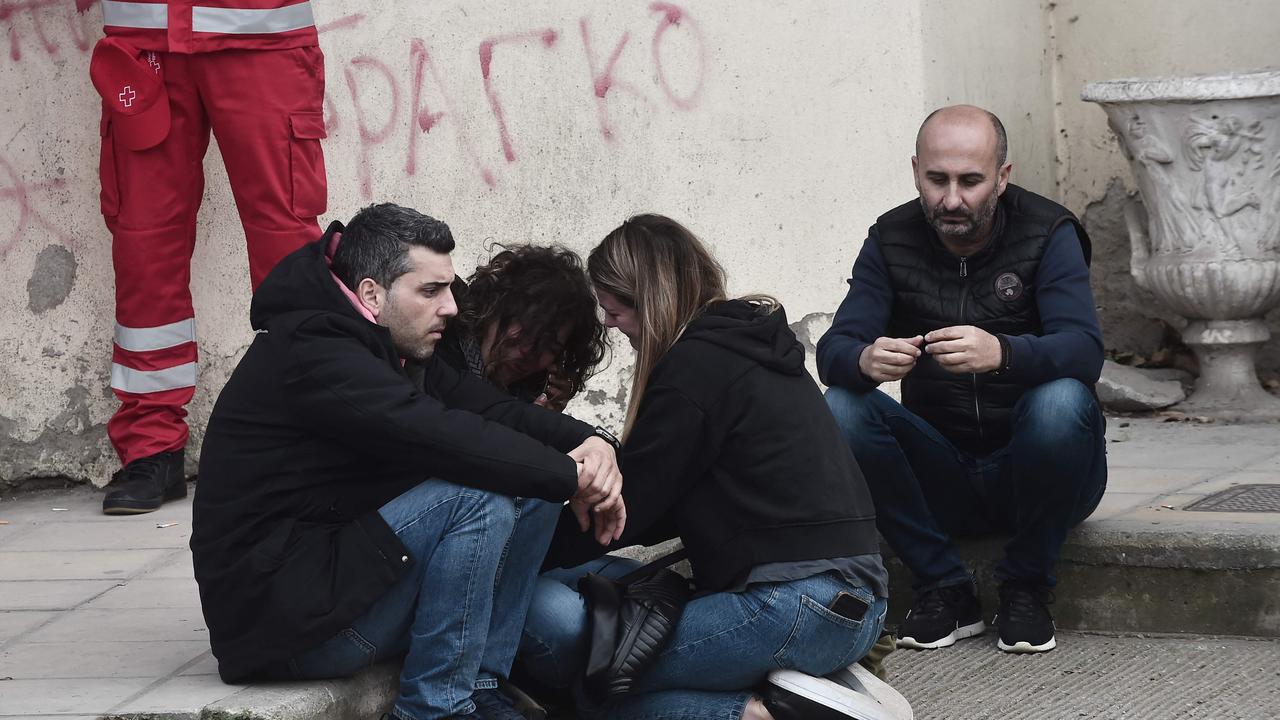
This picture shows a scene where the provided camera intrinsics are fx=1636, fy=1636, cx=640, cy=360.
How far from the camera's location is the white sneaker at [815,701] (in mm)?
2984

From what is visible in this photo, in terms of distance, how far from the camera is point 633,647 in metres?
3.06

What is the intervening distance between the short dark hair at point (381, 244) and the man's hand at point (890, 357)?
1.07 metres

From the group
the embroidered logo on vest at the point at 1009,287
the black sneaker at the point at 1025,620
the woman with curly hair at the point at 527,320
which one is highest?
the woman with curly hair at the point at 527,320

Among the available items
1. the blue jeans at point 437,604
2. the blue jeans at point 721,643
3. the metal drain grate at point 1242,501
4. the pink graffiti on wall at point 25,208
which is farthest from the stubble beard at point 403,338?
the pink graffiti on wall at point 25,208

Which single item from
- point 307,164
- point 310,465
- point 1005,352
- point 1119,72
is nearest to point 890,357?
point 1005,352

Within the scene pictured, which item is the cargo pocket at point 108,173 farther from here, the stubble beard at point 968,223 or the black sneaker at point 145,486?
the stubble beard at point 968,223

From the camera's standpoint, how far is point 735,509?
305cm

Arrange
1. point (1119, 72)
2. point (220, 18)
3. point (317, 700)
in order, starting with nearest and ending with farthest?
point (317, 700)
point (220, 18)
point (1119, 72)

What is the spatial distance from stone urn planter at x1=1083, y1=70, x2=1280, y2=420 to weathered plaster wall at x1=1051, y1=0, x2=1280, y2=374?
392mm

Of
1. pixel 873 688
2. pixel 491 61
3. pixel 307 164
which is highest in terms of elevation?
pixel 491 61

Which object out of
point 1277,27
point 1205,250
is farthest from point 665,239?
point 1277,27

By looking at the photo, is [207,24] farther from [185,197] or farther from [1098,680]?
[1098,680]

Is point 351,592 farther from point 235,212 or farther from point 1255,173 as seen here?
point 1255,173

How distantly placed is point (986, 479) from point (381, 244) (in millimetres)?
1629
